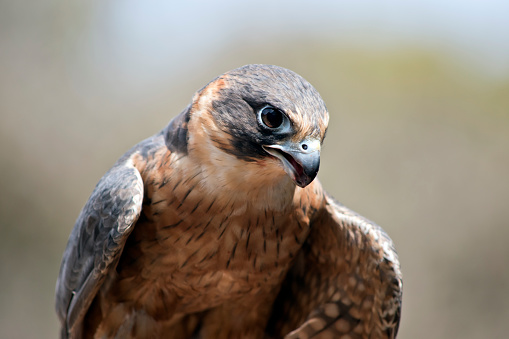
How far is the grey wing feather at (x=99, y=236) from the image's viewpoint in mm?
2520

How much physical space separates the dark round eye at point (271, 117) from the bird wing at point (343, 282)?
901mm

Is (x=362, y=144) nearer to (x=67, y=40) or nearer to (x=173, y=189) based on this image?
(x=67, y=40)

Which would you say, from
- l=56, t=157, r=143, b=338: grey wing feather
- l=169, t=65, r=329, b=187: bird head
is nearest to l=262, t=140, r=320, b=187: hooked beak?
l=169, t=65, r=329, b=187: bird head

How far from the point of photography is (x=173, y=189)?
8.41 ft

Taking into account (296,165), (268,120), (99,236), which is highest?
(268,120)

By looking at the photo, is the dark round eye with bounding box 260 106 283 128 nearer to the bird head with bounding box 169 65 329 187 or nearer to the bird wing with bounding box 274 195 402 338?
the bird head with bounding box 169 65 329 187

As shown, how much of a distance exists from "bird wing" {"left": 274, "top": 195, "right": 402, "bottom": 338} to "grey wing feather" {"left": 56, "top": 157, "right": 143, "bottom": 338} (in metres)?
1.02

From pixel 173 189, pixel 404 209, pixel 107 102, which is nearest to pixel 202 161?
pixel 173 189

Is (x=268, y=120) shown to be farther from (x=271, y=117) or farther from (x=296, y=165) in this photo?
(x=296, y=165)

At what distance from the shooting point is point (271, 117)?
2.15m

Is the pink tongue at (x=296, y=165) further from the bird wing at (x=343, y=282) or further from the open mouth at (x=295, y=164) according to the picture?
the bird wing at (x=343, y=282)

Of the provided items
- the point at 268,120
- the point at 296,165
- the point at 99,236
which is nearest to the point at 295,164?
the point at 296,165

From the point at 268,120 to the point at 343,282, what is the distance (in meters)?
1.33

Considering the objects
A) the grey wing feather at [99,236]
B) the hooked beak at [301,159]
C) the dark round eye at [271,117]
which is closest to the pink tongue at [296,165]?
the hooked beak at [301,159]
